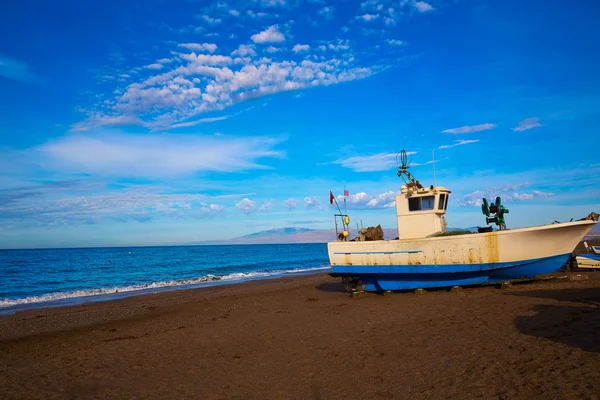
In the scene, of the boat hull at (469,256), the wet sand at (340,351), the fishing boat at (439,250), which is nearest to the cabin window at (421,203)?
the fishing boat at (439,250)

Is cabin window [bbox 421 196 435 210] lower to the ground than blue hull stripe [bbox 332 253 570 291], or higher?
higher

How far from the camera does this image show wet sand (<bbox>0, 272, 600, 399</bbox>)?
6.29 metres

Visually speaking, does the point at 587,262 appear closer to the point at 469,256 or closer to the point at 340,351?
the point at 469,256

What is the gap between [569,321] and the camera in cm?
873

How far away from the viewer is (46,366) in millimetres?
9359

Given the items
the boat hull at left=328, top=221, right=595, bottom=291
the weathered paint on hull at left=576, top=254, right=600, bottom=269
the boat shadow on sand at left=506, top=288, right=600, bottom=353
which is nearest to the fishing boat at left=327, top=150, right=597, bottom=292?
the boat hull at left=328, top=221, right=595, bottom=291

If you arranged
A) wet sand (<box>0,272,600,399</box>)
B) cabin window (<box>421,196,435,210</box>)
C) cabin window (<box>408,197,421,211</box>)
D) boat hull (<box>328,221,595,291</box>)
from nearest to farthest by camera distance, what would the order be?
wet sand (<box>0,272,600,399</box>) < boat hull (<box>328,221,595,291</box>) < cabin window (<box>421,196,435,210</box>) < cabin window (<box>408,197,421,211</box>)

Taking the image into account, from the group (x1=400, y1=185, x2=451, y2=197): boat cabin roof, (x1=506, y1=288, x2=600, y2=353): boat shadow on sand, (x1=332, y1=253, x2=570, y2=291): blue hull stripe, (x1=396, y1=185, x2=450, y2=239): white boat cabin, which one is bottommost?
(x1=506, y1=288, x2=600, y2=353): boat shadow on sand

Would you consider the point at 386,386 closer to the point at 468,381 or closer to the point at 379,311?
the point at 468,381

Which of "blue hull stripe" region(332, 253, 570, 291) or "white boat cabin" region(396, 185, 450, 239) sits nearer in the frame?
"blue hull stripe" region(332, 253, 570, 291)

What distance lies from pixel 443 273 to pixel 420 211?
2601 mm

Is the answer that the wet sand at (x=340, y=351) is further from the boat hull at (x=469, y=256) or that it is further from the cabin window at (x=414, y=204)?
the cabin window at (x=414, y=204)

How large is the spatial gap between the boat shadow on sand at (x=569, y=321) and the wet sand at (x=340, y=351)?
0.02 m

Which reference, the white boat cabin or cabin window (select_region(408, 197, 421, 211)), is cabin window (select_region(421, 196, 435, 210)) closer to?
the white boat cabin
